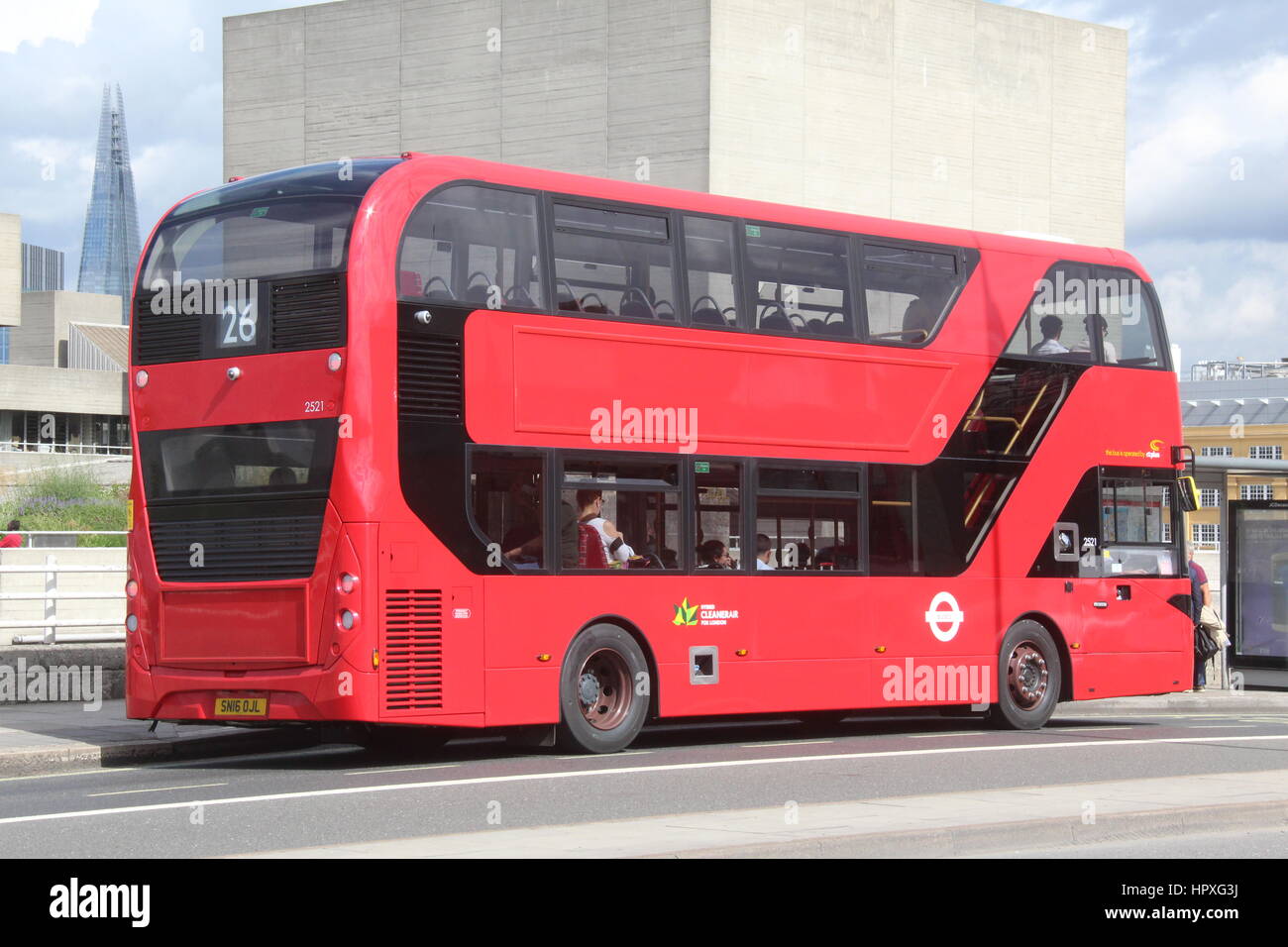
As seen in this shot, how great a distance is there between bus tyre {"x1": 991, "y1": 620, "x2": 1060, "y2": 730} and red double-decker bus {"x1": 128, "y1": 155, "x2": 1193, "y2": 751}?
0.14 feet

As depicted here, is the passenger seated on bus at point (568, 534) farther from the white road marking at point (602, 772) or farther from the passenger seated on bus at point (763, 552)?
the passenger seated on bus at point (763, 552)

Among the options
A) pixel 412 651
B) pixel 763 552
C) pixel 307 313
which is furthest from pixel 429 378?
pixel 763 552

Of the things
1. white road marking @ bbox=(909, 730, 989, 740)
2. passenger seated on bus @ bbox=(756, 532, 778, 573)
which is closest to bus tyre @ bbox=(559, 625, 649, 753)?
passenger seated on bus @ bbox=(756, 532, 778, 573)

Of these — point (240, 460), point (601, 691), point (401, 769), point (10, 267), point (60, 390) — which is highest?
point (10, 267)

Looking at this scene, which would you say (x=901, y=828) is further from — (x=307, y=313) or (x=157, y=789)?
(x=307, y=313)

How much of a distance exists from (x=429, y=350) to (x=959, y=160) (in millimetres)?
49827

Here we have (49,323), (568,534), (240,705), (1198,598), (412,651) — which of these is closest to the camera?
(412,651)

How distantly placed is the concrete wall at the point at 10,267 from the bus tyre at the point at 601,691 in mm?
96834

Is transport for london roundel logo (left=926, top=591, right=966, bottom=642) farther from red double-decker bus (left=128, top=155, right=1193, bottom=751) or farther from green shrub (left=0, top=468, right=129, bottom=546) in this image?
green shrub (left=0, top=468, right=129, bottom=546)

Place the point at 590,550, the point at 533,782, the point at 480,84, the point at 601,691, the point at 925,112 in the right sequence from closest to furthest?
the point at 533,782
the point at 590,550
the point at 601,691
the point at 925,112
the point at 480,84

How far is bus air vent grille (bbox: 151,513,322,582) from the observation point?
46.4 ft

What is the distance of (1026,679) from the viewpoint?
63.0 ft

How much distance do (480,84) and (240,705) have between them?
50.9m
